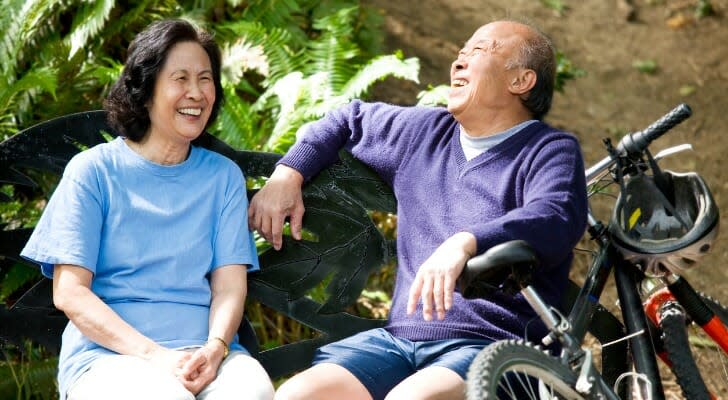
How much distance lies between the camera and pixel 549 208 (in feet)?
10.1

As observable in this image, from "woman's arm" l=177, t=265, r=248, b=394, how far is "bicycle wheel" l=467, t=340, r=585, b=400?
857 millimetres

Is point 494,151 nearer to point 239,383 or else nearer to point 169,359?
point 239,383

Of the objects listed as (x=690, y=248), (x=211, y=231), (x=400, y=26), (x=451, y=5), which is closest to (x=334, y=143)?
(x=211, y=231)

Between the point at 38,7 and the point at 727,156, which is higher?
the point at 38,7

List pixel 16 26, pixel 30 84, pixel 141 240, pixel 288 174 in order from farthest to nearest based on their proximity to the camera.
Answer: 1. pixel 16 26
2. pixel 30 84
3. pixel 288 174
4. pixel 141 240

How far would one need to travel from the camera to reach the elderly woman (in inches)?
121

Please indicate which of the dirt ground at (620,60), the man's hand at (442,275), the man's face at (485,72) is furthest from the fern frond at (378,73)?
the man's hand at (442,275)

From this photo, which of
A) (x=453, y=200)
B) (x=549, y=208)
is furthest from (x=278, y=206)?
(x=549, y=208)

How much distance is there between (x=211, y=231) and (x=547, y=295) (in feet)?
3.64

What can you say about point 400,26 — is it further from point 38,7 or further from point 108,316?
point 108,316

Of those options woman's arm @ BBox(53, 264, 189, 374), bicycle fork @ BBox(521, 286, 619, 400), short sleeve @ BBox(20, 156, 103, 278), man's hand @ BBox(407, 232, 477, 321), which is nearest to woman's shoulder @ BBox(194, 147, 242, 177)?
short sleeve @ BBox(20, 156, 103, 278)

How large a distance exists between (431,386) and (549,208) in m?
0.63

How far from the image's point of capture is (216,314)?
3.29 metres

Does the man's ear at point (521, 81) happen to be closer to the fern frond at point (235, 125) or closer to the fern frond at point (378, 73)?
the fern frond at point (378, 73)
